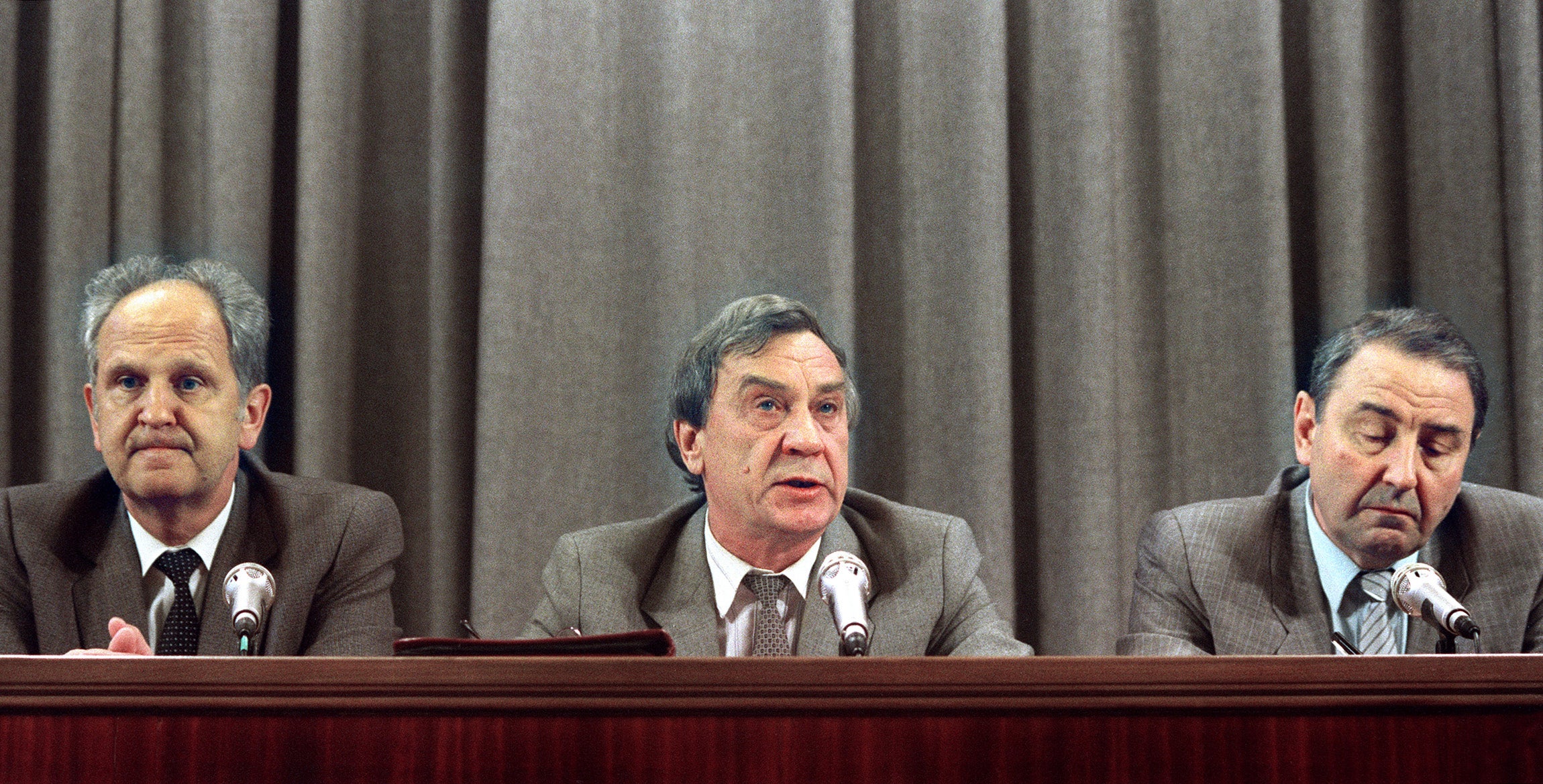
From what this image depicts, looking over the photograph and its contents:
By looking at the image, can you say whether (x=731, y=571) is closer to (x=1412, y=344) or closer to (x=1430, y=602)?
(x=1430, y=602)

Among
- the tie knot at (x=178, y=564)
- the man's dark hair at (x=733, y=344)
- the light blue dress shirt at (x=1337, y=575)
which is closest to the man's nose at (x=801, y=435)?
the man's dark hair at (x=733, y=344)

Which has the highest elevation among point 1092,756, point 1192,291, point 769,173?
point 769,173

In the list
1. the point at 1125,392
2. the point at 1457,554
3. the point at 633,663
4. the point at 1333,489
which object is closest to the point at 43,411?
the point at 633,663

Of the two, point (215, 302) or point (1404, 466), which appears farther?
point (215, 302)

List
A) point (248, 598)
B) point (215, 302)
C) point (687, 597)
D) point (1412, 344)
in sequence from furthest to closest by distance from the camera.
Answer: point (215, 302)
point (1412, 344)
point (687, 597)
point (248, 598)

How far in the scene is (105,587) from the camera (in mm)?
2791

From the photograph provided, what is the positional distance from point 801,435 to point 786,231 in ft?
2.22

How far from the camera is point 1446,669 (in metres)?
1.60

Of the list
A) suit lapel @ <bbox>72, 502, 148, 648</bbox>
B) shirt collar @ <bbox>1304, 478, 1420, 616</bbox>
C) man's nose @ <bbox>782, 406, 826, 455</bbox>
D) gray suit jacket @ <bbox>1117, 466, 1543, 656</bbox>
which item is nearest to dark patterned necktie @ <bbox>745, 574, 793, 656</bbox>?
man's nose @ <bbox>782, 406, 826, 455</bbox>

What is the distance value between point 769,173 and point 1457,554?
1.65 m

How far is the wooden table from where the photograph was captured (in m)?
1.59

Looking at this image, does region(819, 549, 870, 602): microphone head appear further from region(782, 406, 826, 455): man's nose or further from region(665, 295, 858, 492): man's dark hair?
region(665, 295, 858, 492): man's dark hair

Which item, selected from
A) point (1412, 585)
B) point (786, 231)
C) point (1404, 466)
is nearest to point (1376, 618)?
point (1404, 466)

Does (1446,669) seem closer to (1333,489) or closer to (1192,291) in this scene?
(1333,489)
